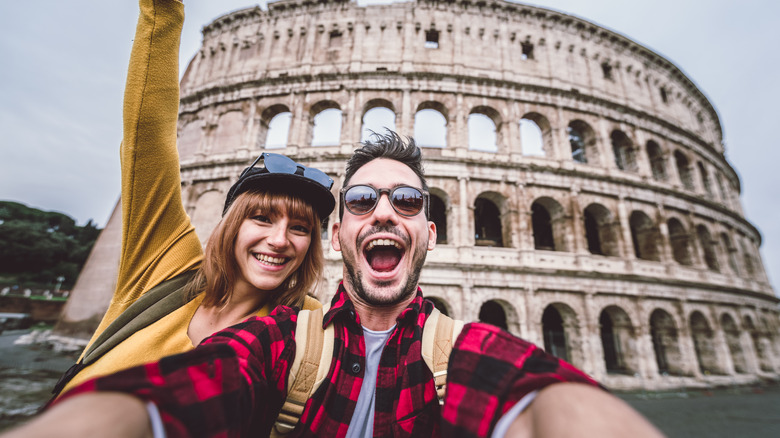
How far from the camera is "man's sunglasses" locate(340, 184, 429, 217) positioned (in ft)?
5.51

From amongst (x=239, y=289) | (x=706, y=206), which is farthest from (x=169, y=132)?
(x=706, y=206)

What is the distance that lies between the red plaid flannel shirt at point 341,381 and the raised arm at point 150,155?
3.05ft

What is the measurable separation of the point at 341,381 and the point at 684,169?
62.7 ft

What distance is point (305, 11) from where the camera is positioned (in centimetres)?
1241

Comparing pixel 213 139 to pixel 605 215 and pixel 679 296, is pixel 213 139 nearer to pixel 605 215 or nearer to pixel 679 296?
pixel 605 215

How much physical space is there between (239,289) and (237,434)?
105 cm

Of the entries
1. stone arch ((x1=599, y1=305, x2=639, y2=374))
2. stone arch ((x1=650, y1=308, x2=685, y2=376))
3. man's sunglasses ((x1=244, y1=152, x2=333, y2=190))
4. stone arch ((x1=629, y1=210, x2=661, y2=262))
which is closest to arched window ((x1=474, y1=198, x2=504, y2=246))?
stone arch ((x1=599, y1=305, x2=639, y2=374))

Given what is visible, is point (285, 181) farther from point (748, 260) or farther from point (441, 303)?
point (748, 260)

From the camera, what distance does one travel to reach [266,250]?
5.89 feet

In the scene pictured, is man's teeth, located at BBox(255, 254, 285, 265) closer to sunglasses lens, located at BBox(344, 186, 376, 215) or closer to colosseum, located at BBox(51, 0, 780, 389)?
sunglasses lens, located at BBox(344, 186, 376, 215)

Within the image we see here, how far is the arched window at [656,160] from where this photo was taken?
40.7 feet

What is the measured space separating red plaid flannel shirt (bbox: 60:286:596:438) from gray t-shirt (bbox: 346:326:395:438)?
0.04 metres

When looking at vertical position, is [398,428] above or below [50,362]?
above

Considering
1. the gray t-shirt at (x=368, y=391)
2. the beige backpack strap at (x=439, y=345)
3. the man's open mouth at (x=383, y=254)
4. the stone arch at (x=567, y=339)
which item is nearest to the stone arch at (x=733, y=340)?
the stone arch at (x=567, y=339)
